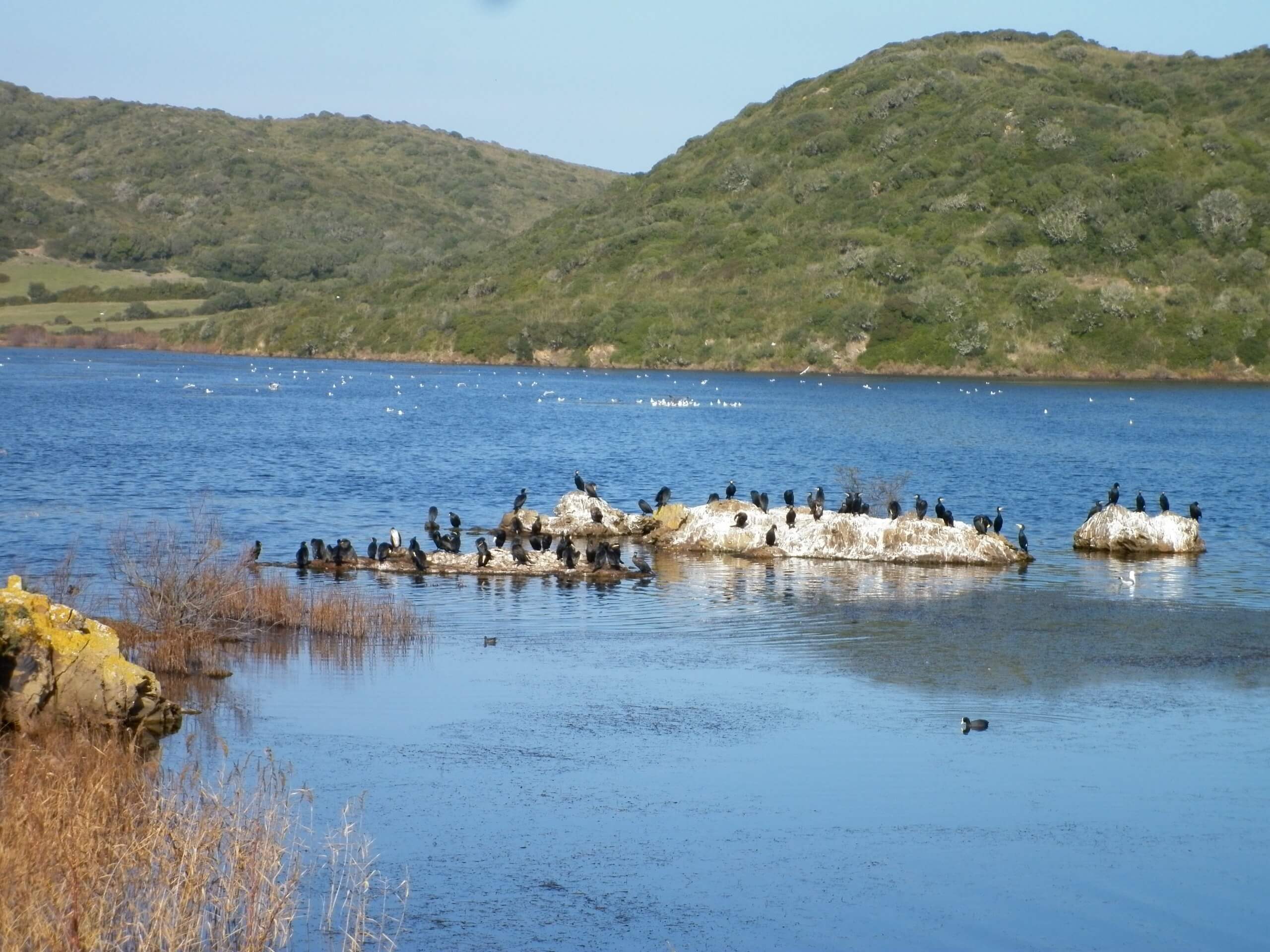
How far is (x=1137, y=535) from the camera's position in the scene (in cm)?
3142

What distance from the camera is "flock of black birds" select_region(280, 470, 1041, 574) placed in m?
26.7

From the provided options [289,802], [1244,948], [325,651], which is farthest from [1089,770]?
[325,651]

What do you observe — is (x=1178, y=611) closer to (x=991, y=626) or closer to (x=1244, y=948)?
(x=991, y=626)

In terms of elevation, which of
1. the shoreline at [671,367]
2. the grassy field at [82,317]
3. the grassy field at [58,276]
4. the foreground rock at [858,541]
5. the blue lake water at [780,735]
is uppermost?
the grassy field at [58,276]

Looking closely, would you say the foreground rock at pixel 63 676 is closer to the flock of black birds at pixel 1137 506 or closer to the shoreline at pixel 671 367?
the flock of black birds at pixel 1137 506

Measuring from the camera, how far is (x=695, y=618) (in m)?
22.8

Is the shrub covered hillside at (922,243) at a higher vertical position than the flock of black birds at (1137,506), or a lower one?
higher

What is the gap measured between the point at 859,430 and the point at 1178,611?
4091 cm

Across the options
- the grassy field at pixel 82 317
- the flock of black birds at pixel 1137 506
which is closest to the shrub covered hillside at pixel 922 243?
the grassy field at pixel 82 317

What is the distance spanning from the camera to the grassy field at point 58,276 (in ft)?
502

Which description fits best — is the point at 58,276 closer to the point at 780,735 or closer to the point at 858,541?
the point at 858,541

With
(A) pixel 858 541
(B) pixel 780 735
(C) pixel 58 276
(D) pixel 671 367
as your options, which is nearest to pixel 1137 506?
(A) pixel 858 541

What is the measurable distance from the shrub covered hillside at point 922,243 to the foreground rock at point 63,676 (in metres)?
92.0

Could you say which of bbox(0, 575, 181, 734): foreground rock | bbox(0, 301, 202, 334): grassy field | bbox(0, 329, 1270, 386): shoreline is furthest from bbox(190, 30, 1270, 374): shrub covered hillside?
bbox(0, 575, 181, 734): foreground rock
